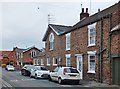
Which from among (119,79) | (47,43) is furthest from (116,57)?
(47,43)

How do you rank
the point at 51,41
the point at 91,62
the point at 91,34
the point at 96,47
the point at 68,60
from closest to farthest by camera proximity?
the point at 96,47 → the point at 91,62 → the point at 91,34 → the point at 68,60 → the point at 51,41

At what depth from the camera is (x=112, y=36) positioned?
21719mm

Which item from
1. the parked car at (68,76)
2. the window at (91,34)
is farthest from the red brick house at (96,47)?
the parked car at (68,76)

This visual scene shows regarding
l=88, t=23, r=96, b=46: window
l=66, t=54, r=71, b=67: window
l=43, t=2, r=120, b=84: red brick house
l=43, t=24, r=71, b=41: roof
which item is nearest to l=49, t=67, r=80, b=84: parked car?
l=43, t=2, r=120, b=84: red brick house

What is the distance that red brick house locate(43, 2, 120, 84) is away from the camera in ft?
70.1

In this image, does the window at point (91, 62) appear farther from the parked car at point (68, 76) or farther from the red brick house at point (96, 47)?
the parked car at point (68, 76)

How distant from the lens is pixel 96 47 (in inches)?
950

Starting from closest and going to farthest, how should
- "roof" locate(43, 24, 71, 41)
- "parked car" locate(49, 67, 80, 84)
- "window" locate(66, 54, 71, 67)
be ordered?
"parked car" locate(49, 67, 80, 84), "window" locate(66, 54, 71, 67), "roof" locate(43, 24, 71, 41)

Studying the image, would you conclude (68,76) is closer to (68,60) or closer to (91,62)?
(91,62)

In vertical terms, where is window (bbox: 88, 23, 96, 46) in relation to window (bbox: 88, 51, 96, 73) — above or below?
above

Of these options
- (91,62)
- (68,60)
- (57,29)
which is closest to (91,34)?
(91,62)

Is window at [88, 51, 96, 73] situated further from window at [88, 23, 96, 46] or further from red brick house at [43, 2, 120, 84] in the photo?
window at [88, 23, 96, 46]

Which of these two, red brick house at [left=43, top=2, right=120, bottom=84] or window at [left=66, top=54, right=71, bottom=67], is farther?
window at [left=66, top=54, right=71, bottom=67]

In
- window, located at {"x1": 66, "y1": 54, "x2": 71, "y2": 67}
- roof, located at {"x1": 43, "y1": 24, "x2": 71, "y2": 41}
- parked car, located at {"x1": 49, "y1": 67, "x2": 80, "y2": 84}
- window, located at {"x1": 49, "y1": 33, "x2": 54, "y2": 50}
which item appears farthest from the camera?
window, located at {"x1": 49, "y1": 33, "x2": 54, "y2": 50}
